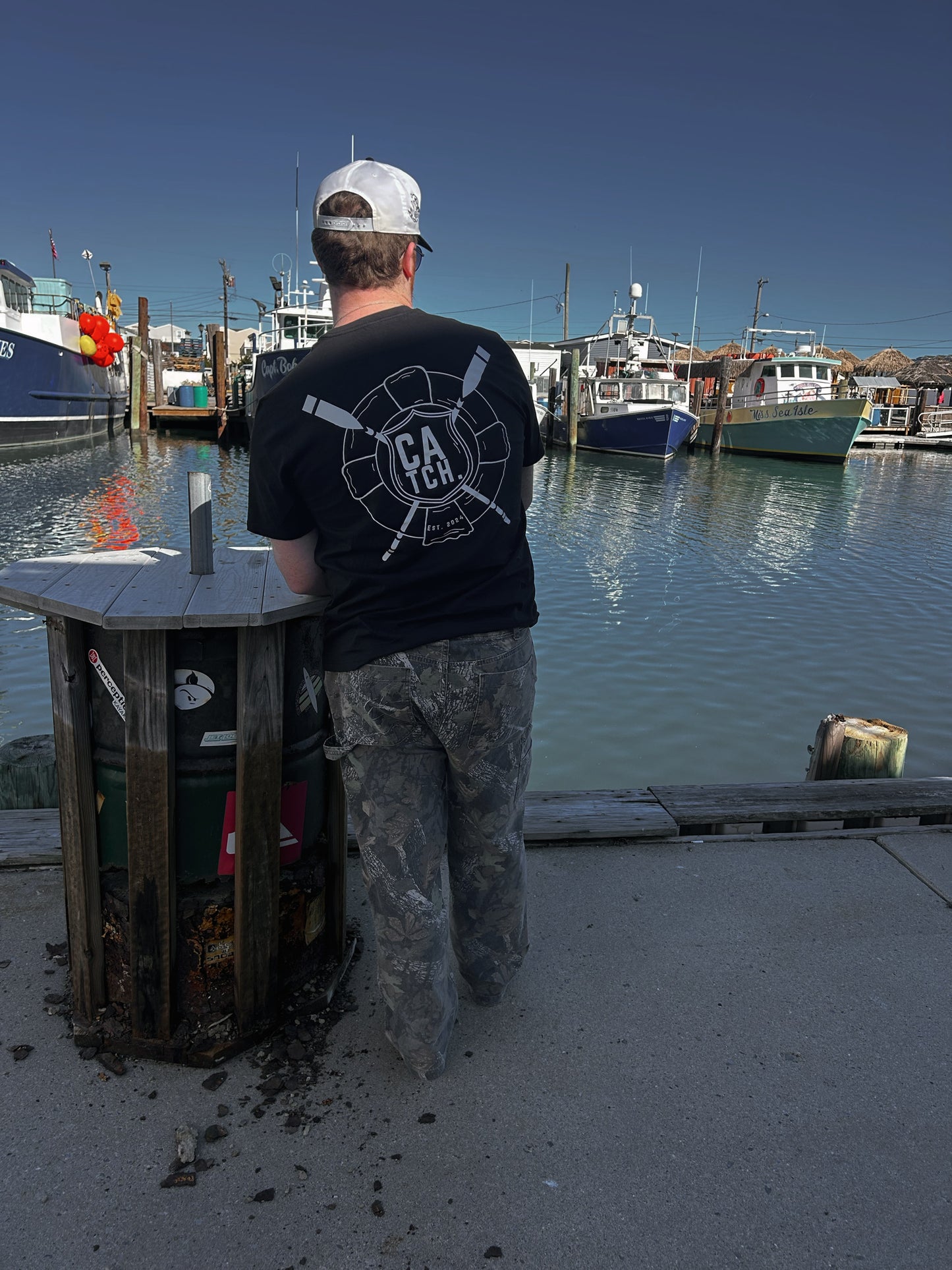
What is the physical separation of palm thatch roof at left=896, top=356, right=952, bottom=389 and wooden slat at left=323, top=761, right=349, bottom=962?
57.5 m

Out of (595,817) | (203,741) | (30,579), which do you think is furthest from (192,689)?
(595,817)

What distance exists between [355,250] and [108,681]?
3.52ft

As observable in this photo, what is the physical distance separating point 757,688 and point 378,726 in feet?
18.0

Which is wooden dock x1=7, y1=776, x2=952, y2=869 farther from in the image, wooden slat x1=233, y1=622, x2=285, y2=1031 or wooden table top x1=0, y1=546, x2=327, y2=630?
wooden table top x1=0, y1=546, x2=327, y2=630

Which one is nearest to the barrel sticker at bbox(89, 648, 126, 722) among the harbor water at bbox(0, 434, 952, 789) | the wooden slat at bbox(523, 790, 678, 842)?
the wooden slat at bbox(523, 790, 678, 842)

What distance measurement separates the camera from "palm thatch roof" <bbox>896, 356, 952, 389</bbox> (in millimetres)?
51406

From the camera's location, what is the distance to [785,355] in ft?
109

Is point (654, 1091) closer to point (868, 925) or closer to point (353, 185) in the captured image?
point (868, 925)

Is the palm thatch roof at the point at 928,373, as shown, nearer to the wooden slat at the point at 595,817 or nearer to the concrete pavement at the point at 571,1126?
the wooden slat at the point at 595,817

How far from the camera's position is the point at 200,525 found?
2.07 metres

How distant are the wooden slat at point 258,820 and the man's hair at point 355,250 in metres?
0.76

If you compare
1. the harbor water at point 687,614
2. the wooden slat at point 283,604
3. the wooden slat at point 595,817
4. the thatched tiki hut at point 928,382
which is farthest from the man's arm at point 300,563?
the thatched tiki hut at point 928,382

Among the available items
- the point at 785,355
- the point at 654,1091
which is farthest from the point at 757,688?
the point at 785,355

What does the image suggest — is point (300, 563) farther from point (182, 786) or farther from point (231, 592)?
point (182, 786)
